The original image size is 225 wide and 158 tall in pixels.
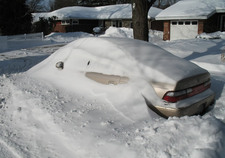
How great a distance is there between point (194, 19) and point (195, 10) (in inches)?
37.6

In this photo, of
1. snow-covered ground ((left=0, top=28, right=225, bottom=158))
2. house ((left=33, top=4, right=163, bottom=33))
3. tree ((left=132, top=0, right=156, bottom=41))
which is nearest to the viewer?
snow-covered ground ((left=0, top=28, right=225, bottom=158))

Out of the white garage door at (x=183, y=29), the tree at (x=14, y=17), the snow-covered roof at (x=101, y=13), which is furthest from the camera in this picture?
the snow-covered roof at (x=101, y=13)

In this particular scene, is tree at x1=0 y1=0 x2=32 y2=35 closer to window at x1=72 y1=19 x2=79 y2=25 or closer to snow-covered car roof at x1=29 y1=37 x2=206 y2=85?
window at x1=72 y1=19 x2=79 y2=25

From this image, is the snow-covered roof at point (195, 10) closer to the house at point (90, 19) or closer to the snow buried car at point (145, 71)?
Answer: the house at point (90, 19)

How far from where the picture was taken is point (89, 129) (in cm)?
333

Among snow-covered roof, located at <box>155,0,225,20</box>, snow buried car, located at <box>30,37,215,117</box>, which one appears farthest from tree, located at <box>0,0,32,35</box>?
snow buried car, located at <box>30,37,215,117</box>

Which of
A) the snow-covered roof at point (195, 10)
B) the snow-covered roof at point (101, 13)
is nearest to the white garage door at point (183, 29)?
the snow-covered roof at point (195, 10)

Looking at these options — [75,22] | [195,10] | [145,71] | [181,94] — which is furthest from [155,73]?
[75,22]

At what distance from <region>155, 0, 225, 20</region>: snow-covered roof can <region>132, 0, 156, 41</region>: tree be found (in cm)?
1473

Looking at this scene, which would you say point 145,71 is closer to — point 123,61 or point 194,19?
point 123,61

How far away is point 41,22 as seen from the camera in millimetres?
27094

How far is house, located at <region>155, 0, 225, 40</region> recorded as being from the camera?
22.1 m

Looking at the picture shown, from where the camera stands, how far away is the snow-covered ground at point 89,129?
284cm

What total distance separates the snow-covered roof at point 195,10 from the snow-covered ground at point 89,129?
19.1m
